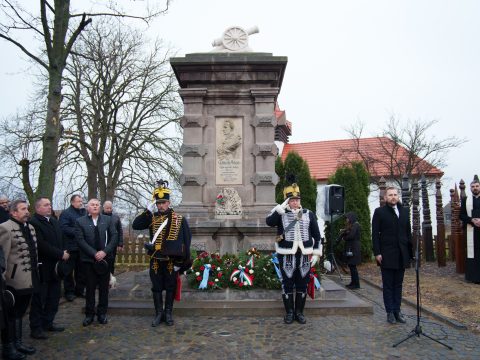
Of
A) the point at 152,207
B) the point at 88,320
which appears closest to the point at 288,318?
the point at 152,207

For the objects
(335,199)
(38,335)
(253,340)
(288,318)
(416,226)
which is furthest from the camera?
(335,199)

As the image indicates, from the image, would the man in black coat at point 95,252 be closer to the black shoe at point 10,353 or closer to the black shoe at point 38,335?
the black shoe at point 38,335

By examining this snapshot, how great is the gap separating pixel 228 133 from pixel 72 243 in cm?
401

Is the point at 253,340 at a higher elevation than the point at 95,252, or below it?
below

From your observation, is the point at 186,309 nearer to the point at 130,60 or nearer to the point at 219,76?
the point at 219,76

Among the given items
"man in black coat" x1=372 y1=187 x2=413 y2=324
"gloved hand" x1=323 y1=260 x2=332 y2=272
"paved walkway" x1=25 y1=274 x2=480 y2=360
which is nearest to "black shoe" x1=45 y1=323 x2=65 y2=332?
"paved walkway" x1=25 y1=274 x2=480 y2=360

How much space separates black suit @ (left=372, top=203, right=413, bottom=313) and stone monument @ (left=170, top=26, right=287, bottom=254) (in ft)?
9.92

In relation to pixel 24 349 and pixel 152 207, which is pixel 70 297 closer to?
pixel 152 207

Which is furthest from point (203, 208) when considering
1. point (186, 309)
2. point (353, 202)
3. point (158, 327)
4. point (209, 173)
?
point (353, 202)

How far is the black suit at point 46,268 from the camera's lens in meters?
5.99

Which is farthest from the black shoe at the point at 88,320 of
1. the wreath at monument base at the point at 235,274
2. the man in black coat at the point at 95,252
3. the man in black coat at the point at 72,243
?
the man in black coat at the point at 72,243

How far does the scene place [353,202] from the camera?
53.2ft

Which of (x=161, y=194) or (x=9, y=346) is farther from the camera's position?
(x=161, y=194)

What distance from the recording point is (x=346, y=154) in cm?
3234
